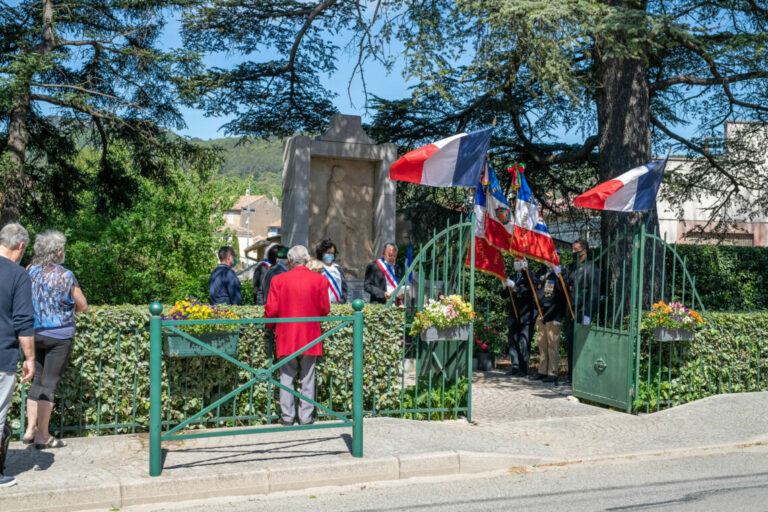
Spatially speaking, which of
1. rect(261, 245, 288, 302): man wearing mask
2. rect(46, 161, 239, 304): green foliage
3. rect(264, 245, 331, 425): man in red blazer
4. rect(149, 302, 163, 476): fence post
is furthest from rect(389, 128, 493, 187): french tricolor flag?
rect(46, 161, 239, 304): green foliage

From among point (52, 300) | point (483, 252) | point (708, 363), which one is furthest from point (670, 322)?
point (52, 300)

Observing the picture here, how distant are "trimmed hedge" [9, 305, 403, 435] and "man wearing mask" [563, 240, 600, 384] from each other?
2.97 meters

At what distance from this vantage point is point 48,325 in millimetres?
5988

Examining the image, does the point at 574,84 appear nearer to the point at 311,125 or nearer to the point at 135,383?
the point at 135,383

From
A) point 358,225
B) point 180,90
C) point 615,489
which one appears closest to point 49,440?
point 615,489

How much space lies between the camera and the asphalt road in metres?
5.20

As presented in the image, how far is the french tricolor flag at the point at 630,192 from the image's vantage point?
888 cm

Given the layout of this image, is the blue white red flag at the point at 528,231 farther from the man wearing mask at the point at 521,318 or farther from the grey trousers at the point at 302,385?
the grey trousers at the point at 302,385

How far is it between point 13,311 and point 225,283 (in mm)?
3880

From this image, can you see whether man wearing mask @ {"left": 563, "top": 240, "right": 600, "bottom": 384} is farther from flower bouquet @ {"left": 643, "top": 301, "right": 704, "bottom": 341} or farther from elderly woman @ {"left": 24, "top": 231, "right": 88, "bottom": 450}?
elderly woman @ {"left": 24, "top": 231, "right": 88, "bottom": 450}

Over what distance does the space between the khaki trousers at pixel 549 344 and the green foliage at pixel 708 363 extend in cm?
203

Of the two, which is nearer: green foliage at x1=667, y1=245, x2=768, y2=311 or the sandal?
the sandal

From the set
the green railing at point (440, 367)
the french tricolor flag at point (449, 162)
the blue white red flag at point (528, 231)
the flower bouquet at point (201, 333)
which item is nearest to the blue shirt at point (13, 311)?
the flower bouquet at point (201, 333)

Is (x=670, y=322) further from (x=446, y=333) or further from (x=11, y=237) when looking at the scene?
(x=11, y=237)
